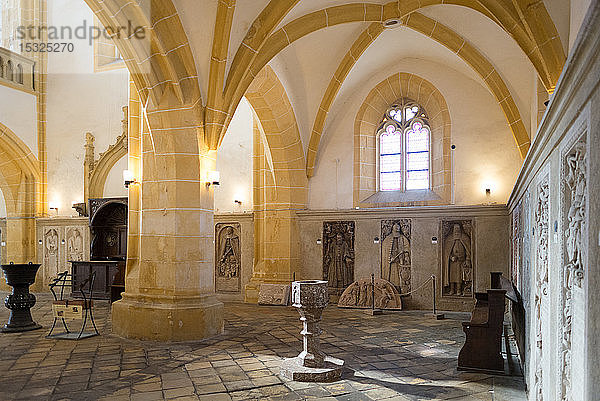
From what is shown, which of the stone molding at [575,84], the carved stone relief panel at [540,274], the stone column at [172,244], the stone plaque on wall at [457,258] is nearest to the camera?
the stone molding at [575,84]

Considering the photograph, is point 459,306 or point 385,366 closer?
point 385,366

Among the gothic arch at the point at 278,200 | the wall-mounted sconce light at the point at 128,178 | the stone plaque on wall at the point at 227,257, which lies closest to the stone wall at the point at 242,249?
the stone plaque on wall at the point at 227,257

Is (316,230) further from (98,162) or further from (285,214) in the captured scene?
(98,162)

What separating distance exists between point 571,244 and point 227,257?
10.8 m

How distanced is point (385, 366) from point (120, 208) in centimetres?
1028

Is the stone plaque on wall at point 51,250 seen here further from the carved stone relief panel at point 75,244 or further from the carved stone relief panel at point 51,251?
the carved stone relief panel at point 75,244

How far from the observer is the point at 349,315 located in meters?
9.84

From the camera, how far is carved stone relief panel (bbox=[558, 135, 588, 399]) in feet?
6.72

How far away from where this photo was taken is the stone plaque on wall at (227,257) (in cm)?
1241

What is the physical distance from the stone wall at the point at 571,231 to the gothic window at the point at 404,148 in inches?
325

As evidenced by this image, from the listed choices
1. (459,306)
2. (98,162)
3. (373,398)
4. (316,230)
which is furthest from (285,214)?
(373,398)

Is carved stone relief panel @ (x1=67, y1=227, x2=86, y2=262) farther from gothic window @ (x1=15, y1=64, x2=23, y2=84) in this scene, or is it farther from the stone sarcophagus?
the stone sarcophagus

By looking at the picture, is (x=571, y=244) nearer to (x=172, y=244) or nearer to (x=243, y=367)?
(x=243, y=367)

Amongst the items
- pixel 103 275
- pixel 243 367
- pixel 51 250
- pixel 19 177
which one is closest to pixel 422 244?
pixel 243 367
